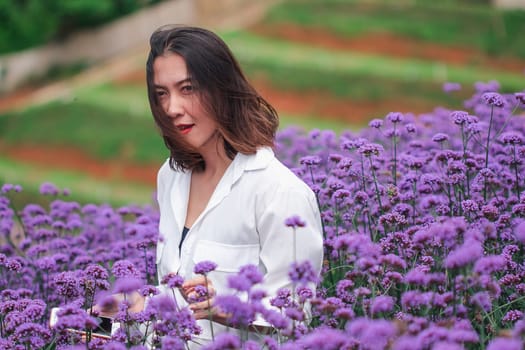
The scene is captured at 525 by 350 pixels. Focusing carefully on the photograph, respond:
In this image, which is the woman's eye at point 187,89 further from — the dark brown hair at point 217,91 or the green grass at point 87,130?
the green grass at point 87,130

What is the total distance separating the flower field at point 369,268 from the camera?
7.16 feet

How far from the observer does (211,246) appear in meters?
3.03

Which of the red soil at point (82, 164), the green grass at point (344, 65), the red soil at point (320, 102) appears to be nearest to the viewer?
the red soil at point (82, 164)

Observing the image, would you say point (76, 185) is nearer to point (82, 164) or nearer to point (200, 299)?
point (82, 164)

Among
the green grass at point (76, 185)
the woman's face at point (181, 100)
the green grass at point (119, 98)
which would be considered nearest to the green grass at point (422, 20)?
the green grass at point (119, 98)

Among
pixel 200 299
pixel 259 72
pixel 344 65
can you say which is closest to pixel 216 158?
pixel 200 299

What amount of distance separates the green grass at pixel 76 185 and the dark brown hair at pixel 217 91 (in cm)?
664

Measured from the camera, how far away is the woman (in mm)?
2902

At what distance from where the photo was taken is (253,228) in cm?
297

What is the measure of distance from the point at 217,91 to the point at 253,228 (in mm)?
486

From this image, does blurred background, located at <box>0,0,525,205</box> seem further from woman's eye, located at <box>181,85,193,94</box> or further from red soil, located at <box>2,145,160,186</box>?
woman's eye, located at <box>181,85,193,94</box>

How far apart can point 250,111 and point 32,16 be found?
1512 centimetres

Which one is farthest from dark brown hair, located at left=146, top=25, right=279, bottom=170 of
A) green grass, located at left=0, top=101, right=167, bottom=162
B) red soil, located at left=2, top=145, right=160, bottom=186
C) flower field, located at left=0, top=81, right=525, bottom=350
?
green grass, located at left=0, top=101, right=167, bottom=162

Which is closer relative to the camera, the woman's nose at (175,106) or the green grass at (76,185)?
the woman's nose at (175,106)
